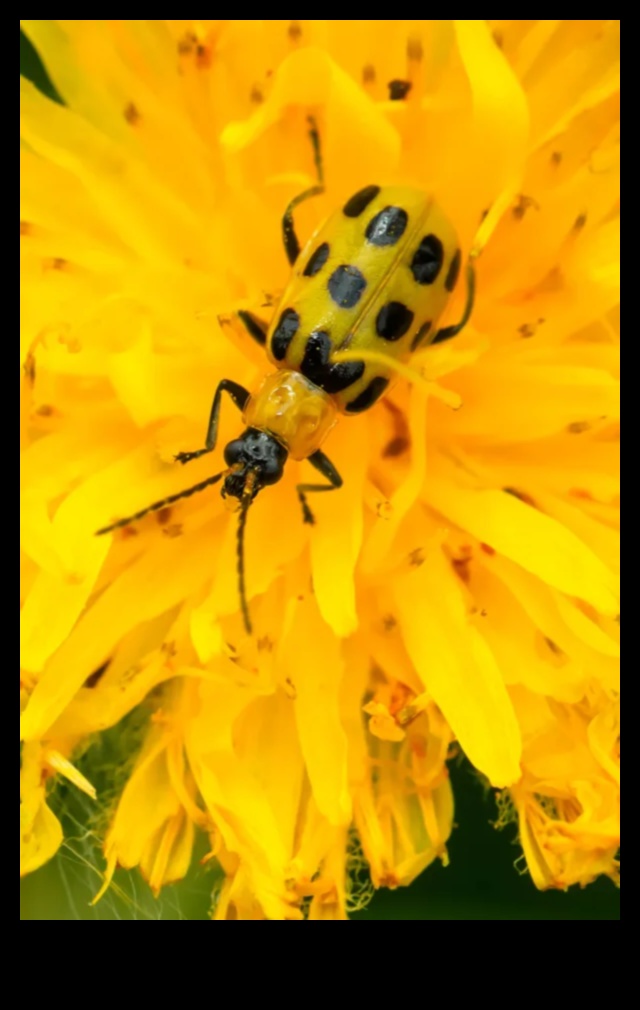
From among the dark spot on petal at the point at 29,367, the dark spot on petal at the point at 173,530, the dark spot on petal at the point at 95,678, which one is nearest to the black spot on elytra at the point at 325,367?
the dark spot on petal at the point at 173,530

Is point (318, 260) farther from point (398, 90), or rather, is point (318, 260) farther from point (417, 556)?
point (417, 556)

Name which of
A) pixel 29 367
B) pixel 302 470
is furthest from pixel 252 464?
pixel 29 367

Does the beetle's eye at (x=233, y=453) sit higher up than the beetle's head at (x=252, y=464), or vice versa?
the beetle's eye at (x=233, y=453)

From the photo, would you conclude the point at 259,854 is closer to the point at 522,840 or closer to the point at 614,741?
the point at 522,840

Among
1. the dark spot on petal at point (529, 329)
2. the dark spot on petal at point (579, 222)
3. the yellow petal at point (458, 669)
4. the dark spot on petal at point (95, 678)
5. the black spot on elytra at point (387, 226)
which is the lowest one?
the yellow petal at point (458, 669)

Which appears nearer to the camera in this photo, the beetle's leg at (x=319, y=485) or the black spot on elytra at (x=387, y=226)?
the black spot on elytra at (x=387, y=226)

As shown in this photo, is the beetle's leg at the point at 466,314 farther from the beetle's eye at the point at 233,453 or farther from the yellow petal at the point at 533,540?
the beetle's eye at the point at 233,453

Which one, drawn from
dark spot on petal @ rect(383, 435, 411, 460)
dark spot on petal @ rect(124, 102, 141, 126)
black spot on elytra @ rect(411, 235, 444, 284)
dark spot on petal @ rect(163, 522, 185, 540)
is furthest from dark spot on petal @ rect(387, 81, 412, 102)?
dark spot on petal @ rect(163, 522, 185, 540)

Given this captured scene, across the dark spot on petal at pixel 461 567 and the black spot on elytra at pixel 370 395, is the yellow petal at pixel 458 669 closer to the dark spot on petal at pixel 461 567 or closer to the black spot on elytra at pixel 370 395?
the dark spot on petal at pixel 461 567
